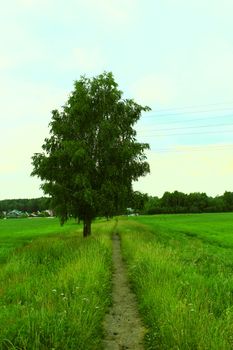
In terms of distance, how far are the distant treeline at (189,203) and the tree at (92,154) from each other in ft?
442

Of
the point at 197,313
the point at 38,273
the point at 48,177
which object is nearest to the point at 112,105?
the point at 48,177

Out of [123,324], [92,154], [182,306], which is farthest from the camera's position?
[92,154]

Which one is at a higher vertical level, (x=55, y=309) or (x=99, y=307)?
(x=55, y=309)

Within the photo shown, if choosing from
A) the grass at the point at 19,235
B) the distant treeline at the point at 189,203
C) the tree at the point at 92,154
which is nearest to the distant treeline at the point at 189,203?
the distant treeline at the point at 189,203

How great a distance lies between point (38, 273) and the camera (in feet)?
49.8

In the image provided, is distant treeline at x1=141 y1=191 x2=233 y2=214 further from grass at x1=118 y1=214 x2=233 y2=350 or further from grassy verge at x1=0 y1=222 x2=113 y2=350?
grassy verge at x1=0 y1=222 x2=113 y2=350

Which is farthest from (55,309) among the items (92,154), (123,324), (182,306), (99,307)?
(92,154)

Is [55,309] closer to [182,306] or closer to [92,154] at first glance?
[182,306]

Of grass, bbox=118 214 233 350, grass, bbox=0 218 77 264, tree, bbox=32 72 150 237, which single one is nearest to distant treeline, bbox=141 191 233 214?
grass, bbox=0 218 77 264

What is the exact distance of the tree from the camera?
36750 mm

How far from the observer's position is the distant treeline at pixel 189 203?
178500mm

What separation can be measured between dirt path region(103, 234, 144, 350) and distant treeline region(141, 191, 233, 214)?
161 meters

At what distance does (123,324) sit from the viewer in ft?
33.0

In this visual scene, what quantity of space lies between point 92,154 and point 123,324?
28781 mm
